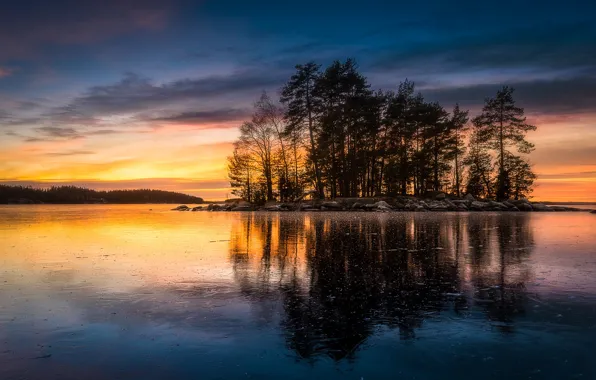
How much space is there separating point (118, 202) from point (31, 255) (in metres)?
170

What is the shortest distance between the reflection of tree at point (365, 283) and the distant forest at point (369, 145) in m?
43.7

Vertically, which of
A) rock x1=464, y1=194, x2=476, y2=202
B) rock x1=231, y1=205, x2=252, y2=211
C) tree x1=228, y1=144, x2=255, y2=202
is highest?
tree x1=228, y1=144, x2=255, y2=202

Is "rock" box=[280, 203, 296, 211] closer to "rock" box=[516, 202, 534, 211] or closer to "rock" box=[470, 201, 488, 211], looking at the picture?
"rock" box=[470, 201, 488, 211]

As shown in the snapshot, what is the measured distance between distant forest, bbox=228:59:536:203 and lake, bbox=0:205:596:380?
47373 millimetres

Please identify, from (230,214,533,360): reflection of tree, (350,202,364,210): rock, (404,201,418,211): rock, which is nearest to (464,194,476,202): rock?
(404,201,418,211): rock

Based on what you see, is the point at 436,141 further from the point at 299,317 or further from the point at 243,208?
the point at 299,317

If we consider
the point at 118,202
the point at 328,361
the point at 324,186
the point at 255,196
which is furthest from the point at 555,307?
the point at 118,202

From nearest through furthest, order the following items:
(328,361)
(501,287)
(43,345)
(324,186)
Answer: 1. (328,361)
2. (43,345)
3. (501,287)
4. (324,186)

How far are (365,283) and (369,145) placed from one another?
5773cm

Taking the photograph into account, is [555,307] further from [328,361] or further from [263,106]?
[263,106]

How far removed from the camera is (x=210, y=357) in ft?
17.6

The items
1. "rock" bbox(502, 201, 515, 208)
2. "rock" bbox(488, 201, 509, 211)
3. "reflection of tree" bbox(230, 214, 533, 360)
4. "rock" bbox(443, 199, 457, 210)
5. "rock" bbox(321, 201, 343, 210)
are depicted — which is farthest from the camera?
"rock" bbox(502, 201, 515, 208)

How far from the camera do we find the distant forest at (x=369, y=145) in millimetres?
59656

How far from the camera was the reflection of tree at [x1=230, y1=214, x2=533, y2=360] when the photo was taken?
6.49m
